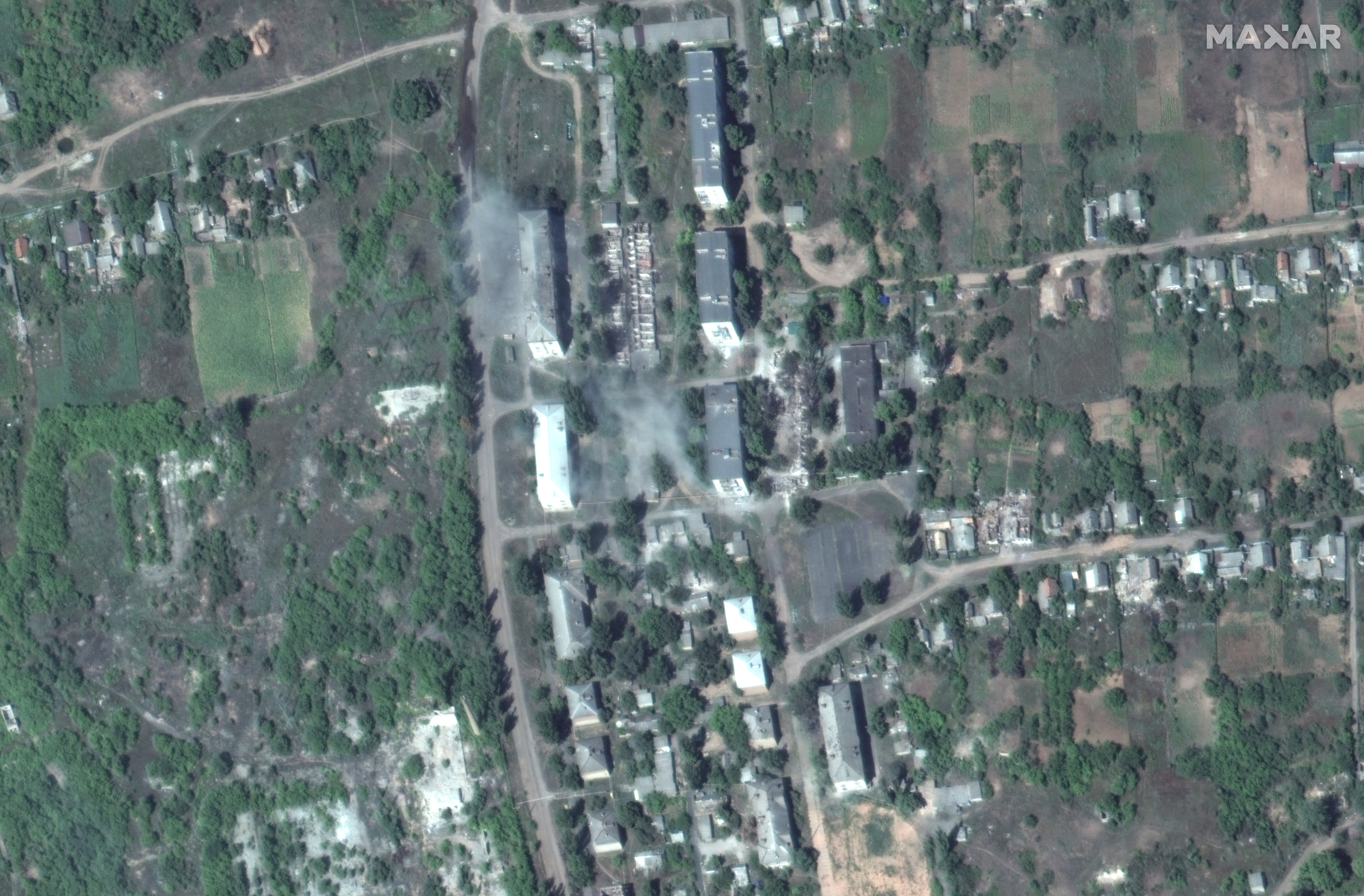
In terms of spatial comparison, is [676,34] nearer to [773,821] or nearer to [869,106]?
[869,106]

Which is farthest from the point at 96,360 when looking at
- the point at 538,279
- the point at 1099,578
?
the point at 1099,578

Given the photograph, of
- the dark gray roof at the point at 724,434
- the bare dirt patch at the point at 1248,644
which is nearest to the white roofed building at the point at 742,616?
the dark gray roof at the point at 724,434

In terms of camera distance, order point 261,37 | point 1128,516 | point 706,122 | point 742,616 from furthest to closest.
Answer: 1. point 261,37
2. point 706,122
3. point 742,616
4. point 1128,516

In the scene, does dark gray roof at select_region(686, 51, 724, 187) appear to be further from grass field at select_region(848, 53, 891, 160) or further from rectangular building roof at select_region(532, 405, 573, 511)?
rectangular building roof at select_region(532, 405, 573, 511)

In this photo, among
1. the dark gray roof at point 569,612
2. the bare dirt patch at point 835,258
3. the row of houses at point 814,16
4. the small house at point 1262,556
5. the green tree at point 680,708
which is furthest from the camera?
the row of houses at point 814,16

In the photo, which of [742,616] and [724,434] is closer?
[742,616]

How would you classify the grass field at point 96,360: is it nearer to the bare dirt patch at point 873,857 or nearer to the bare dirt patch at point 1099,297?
the bare dirt patch at point 873,857
